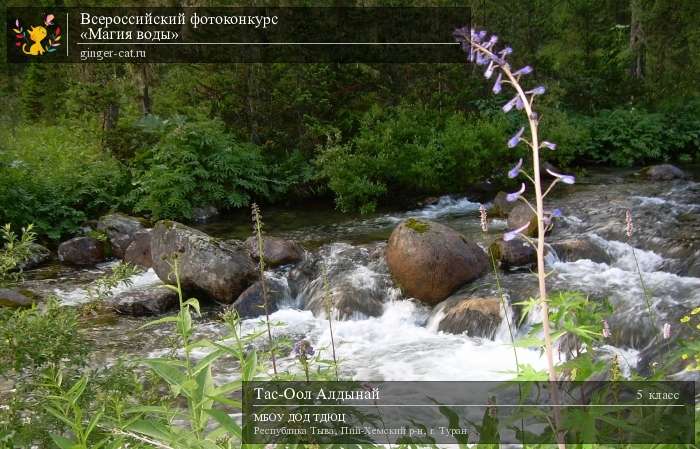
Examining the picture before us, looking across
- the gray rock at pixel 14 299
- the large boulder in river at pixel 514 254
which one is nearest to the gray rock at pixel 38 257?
the gray rock at pixel 14 299

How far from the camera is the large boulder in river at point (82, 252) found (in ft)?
39.4

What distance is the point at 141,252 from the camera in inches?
456

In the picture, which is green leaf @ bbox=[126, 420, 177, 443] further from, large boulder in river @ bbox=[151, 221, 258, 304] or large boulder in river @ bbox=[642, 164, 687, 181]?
large boulder in river @ bbox=[642, 164, 687, 181]

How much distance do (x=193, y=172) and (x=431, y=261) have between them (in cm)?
786

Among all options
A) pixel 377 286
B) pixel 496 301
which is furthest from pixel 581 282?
pixel 377 286

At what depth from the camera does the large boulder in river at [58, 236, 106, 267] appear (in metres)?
12.0

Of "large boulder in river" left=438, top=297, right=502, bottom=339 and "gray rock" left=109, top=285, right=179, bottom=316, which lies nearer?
"large boulder in river" left=438, top=297, right=502, bottom=339

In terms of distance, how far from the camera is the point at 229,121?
17.9 m

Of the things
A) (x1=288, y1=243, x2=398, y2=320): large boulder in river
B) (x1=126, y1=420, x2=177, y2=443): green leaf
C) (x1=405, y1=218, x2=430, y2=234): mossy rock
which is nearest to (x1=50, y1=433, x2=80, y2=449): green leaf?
(x1=126, y1=420, x2=177, y2=443): green leaf

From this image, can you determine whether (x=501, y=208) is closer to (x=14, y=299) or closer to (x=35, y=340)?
(x=14, y=299)

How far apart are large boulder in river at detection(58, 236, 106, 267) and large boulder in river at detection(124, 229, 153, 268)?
687 mm

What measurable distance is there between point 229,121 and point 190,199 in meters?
3.85

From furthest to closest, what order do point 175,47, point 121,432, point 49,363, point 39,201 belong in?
point 175,47 < point 39,201 < point 49,363 < point 121,432

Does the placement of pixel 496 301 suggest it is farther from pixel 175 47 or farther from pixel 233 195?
pixel 175 47
